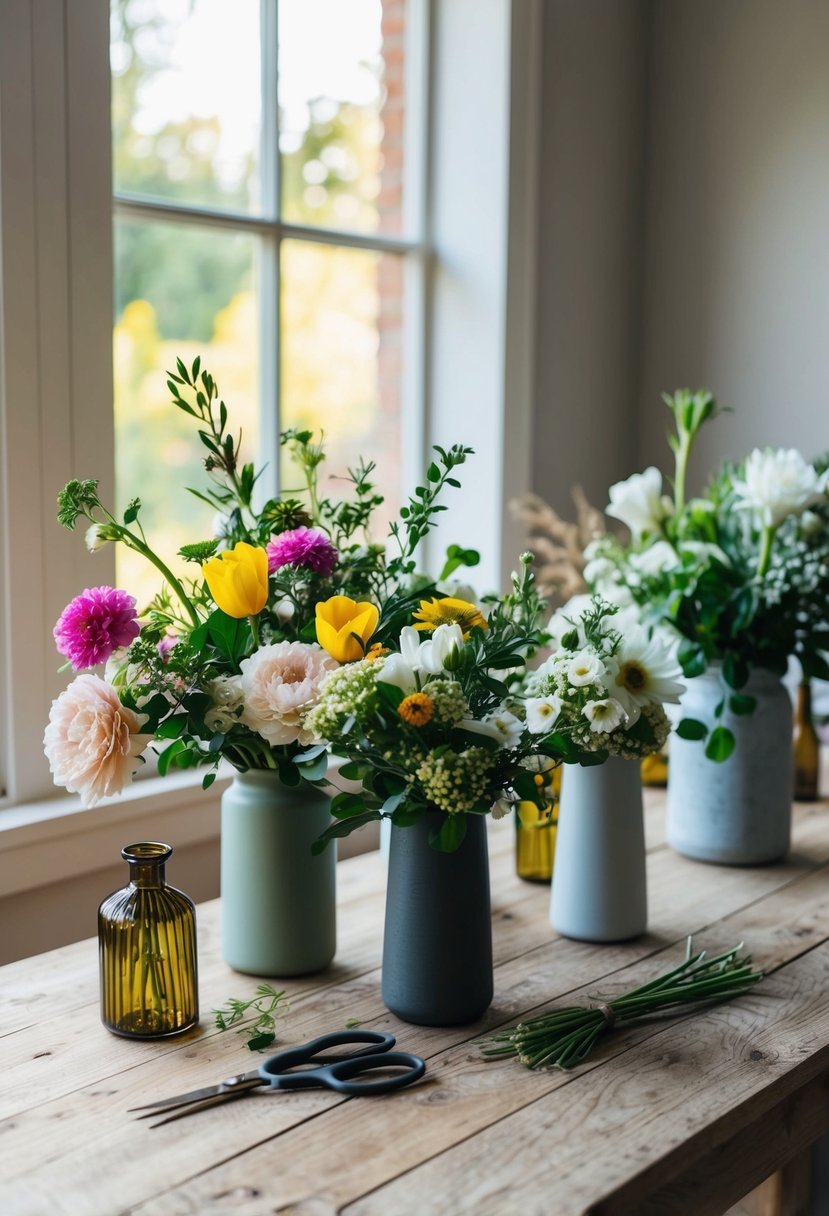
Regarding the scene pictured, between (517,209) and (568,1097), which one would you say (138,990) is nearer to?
(568,1097)

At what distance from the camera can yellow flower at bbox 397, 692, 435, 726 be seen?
102 centimetres

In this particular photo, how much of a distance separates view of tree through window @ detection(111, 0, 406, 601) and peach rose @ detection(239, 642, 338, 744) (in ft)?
0.78

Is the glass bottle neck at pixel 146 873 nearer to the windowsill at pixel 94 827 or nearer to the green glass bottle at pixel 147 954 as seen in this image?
the green glass bottle at pixel 147 954

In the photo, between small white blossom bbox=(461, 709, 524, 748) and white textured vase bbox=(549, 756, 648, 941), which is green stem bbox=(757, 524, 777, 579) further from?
small white blossom bbox=(461, 709, 524, 748)

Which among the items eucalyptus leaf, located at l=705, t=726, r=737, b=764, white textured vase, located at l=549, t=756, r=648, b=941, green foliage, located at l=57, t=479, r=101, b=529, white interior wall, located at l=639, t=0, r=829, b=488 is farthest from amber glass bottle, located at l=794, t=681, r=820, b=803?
green foliage, located at l=57, t=479, r=101, b=529

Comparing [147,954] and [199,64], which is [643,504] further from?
[199,64]

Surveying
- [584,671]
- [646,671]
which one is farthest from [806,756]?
[584,671]

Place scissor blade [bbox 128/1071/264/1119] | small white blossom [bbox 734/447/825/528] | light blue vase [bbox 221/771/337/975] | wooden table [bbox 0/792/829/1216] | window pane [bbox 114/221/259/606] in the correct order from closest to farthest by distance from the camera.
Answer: wooden table [bbox 0/792/829/1216] < scissor blade [bbox 128/1071/264/1119] < light blue vase [bbox 221/771/337/975] < small white blossom [bbox 734/447/825/528] < window pane [bbox 114/221/259/606]

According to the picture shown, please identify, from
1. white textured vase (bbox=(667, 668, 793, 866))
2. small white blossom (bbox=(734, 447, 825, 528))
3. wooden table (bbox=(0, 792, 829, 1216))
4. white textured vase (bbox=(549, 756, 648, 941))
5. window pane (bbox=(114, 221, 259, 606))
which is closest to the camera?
wooden table (bbox=(0, 792, 829, 1216))

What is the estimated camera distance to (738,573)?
63.3 inches

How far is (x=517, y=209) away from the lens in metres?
2.11

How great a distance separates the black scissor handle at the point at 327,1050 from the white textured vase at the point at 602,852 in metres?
0.34

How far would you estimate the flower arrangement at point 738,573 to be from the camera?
5.08 ft

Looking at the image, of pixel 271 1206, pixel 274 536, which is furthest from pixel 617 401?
pixel 271 1206
